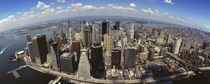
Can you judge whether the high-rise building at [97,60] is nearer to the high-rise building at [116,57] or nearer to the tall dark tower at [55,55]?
the high-rise building at [116,57]

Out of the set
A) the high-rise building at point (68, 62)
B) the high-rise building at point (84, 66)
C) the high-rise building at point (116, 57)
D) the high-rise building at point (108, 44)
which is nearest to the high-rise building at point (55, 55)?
the high-rise building at point (68, 62)

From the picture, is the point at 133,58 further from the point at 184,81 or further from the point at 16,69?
the point at 16,69

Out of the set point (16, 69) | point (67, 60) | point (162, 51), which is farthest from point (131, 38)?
point (16, 69)

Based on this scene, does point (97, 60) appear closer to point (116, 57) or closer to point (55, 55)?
point (116, 57)

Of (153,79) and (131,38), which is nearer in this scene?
(153,79)

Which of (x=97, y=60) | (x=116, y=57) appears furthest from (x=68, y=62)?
(x=116, y=57)

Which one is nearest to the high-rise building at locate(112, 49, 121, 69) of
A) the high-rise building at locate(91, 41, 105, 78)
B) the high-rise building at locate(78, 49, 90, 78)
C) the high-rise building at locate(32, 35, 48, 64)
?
the high-rise building at locate(91, 41, 105, 78)
